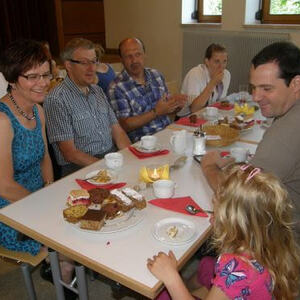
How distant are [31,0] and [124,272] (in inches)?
203

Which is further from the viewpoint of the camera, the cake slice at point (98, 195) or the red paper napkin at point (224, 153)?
the red paper napkin at point (224, 153)

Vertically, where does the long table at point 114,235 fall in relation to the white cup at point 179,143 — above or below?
below

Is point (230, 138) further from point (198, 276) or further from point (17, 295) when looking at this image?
point (17, 295)

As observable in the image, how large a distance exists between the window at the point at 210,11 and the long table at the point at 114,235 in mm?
3897

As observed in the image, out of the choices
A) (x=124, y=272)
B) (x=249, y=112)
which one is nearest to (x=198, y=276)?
(x=124, y=272)

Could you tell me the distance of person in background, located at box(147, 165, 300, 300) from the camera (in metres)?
0.98

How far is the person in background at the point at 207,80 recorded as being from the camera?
3.03 m

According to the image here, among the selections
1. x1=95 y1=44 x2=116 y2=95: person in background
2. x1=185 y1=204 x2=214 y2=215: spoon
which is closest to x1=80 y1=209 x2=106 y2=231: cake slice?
x1=185 y1=204 x2=214 y2=215: spoon

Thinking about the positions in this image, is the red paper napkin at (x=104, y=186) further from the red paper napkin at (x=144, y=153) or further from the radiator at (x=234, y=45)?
the radiator at (x=234, y=45)

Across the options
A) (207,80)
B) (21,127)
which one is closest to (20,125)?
(21,127)

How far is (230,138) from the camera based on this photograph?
2053 millimetres

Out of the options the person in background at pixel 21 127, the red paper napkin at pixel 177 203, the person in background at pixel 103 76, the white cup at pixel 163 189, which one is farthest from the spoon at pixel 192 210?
the person in background at pixel 103 76

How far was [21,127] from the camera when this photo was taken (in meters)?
1.73

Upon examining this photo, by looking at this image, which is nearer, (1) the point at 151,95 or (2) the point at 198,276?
(2) the point at 198,276
